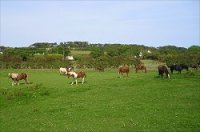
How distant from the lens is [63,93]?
92.3 feet

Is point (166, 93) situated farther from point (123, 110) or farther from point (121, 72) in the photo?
point (121, 72)

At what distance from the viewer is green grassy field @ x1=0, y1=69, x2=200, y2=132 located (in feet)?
54.7

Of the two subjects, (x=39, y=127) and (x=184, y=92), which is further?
(x=184, y=92)

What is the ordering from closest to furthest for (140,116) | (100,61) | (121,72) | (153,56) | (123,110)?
(140,116) → (123,110) → (121,72) → (100,61) → (153,56)

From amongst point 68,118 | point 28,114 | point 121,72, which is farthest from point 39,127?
point 121,72

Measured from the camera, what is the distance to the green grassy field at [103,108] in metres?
16.7

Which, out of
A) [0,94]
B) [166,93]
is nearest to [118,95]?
[166,93]

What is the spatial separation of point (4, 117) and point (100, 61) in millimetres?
52268

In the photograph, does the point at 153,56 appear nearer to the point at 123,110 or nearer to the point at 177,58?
the point at 177,58

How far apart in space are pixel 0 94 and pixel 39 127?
40.6 ft

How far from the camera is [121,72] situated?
1718 inches

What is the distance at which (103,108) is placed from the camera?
20.9 metres

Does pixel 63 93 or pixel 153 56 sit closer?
pixel 63 93

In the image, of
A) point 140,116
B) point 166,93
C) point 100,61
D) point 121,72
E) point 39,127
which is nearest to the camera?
point 39,127
